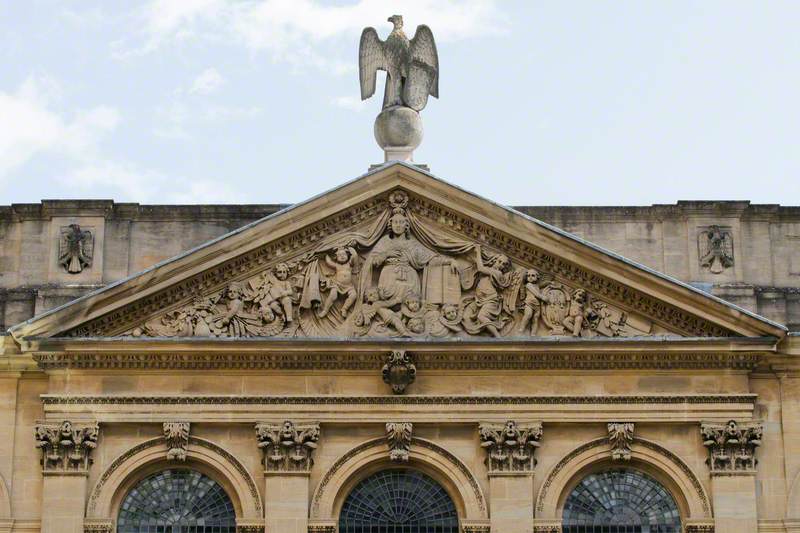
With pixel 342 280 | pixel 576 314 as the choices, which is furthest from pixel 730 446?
pixel 342 280

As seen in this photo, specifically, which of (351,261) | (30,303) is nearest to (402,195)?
(351,261)

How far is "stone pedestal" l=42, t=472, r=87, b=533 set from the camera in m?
40.6

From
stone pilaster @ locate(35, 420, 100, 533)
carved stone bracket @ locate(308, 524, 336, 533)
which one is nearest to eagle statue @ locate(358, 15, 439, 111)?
carved stone bracket @ locate(308, 524, 336, 533)

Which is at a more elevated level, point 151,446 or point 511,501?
point 151,446

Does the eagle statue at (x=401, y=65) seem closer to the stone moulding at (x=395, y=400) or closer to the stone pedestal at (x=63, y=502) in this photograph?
the stone moulding at (x=395, y=400)

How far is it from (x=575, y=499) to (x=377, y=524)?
3.55 meters

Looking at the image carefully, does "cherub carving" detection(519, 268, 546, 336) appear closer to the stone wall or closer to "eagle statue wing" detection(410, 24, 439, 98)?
the stone wall

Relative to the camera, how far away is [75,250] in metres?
43.3

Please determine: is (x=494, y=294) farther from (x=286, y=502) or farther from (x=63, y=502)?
(x=63, y=502)

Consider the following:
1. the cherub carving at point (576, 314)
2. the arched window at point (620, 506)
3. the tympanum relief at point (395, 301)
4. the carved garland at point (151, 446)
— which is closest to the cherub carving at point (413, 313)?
the tympanum relief at point (395, 301)

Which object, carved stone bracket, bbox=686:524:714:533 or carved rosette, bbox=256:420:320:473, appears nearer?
carved stone bracket, bbox=686:524:714:533

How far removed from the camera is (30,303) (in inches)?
1690

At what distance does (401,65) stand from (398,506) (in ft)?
27.2

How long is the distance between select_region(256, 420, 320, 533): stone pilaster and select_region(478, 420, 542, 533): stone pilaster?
3.11 m
